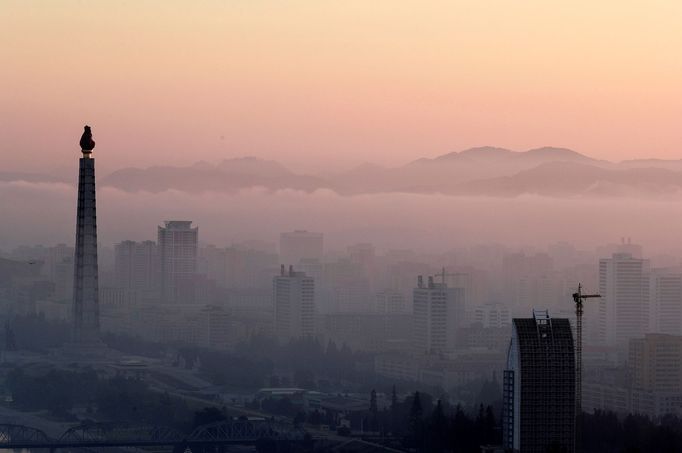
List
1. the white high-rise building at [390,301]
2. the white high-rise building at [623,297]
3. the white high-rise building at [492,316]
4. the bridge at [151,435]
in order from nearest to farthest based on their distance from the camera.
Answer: the bridge at [151,435] → the white high-rise building at [623,297] → the white high-rise building at [492,316] → the white high-rise building at [390,301]

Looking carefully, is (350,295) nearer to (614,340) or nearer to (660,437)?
(614,340)

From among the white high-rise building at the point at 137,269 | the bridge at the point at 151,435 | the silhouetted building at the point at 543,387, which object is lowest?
the bridge at the point at 151,435

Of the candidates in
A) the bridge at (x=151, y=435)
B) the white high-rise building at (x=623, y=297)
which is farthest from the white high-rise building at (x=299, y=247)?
the bridge at (x=151, y=435)

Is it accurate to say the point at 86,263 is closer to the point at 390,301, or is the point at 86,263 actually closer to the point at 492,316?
Answer: the point at 492,316

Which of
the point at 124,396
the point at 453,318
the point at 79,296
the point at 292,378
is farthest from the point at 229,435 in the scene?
the point at 453,318

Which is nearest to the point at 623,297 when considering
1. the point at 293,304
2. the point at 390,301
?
A: the point at 390,301

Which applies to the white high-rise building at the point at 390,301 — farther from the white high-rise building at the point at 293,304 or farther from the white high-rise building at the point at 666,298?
the white high-rise building at the point at 666,298
